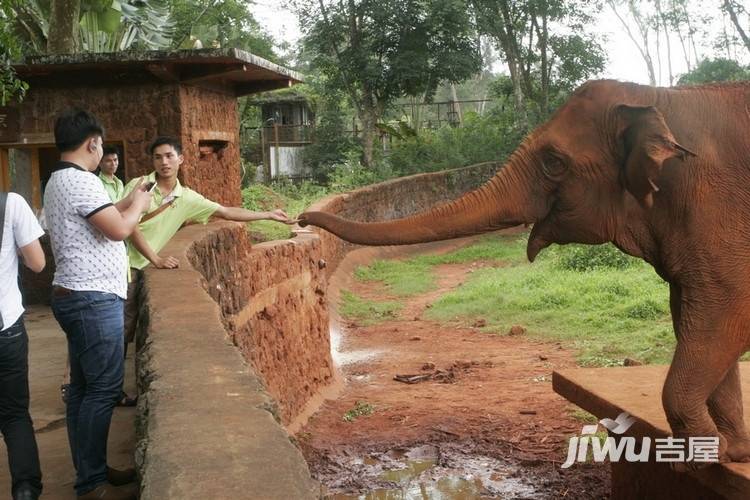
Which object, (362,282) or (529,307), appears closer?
(529,307)

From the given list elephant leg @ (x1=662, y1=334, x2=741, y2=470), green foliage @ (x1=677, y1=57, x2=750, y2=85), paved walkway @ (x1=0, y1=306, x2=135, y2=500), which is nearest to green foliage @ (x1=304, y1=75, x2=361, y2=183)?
green foliage @ (x1=677, y1=57, x2=750, y2=85)

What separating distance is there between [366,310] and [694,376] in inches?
461

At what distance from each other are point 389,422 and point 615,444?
13.2ft

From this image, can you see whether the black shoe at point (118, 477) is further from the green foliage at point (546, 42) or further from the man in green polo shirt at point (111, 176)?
the green foliage at point (546, 42)

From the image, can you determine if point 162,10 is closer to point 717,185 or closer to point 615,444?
point 615,444

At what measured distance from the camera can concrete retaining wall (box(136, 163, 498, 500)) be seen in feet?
8.82

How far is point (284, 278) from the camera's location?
9.95 metres

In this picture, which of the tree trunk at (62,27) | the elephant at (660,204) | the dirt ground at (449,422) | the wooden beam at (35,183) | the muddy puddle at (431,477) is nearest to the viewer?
the elephant at (660,204)

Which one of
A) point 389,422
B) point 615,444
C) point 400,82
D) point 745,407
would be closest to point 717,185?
point 745,407

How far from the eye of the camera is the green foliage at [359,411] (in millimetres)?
10017

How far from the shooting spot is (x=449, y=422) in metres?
9.48

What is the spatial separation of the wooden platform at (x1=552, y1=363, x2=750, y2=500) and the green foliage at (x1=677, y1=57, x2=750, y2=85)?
19735 mm

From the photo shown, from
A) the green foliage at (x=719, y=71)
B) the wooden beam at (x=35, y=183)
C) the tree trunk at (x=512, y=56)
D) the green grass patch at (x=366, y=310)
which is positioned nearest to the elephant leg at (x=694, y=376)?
the wooden beam at (x=35, y=183)

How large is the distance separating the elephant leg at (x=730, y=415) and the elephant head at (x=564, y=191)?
0.84 meters
